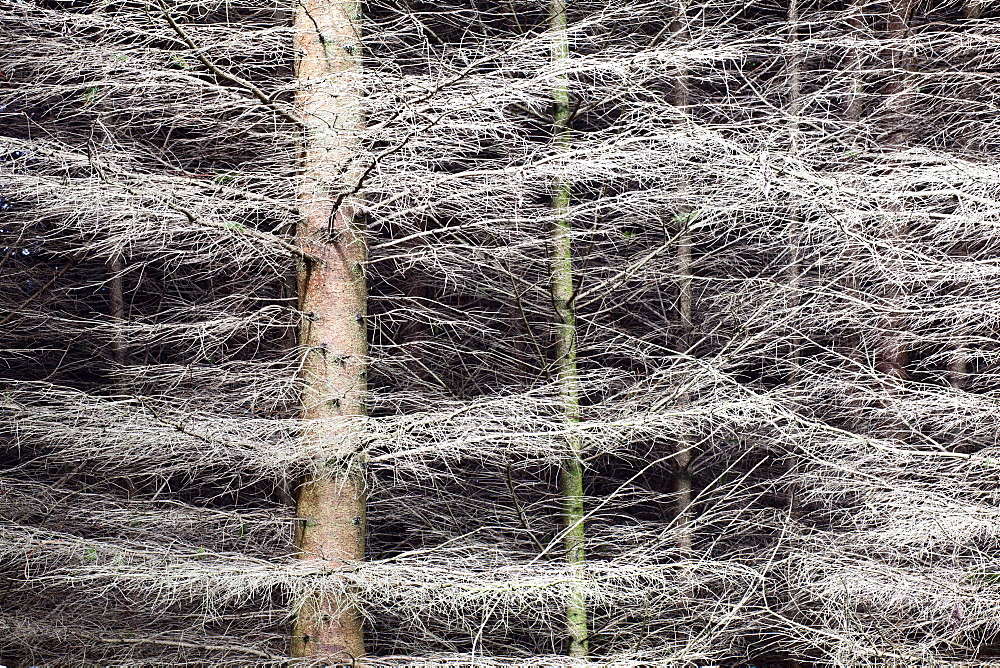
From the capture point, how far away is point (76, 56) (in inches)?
130

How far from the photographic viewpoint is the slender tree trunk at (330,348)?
358 centimetres

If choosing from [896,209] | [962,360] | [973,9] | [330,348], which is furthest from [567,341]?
[973,9]

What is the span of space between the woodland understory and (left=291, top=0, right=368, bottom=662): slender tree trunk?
0.02 metres

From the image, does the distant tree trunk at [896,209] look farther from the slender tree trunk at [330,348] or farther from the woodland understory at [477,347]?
the slender tree trunk at [330,348]

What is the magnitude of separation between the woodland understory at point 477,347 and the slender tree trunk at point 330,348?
17 mm

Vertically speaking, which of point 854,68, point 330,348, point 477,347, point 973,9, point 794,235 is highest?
point 973,9

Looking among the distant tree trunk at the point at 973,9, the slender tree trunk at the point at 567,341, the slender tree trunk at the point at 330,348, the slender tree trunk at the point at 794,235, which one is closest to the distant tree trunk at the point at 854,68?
the slender tree trunk at the point at 794,235

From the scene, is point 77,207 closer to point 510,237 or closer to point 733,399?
point 510,237

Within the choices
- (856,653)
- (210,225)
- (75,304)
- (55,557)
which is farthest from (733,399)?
(75,304)

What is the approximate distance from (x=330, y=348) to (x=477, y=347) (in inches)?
92.1

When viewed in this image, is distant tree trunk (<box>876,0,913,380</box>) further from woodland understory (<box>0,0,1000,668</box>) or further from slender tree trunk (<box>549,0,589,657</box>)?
slender tree trunk (<box>549,0,589,657</box>)

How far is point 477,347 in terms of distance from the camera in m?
5.93

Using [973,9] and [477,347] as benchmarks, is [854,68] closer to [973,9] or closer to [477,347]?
[973,9]

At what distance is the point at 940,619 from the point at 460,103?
3.39 metres
